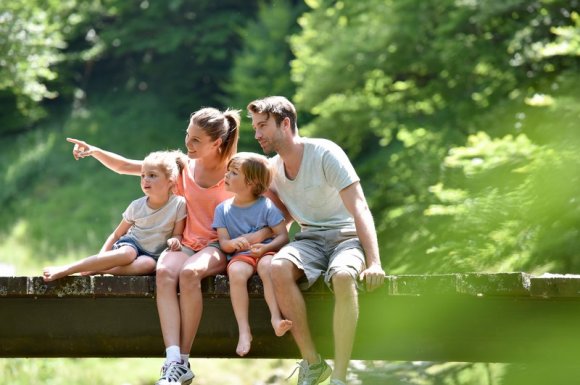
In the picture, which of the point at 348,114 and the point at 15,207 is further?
the point at 15,207

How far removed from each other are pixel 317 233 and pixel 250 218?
371mm

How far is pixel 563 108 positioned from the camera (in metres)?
8.99

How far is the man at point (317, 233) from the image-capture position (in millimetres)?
5203

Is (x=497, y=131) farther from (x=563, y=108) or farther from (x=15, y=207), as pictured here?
(x=15, y=207)

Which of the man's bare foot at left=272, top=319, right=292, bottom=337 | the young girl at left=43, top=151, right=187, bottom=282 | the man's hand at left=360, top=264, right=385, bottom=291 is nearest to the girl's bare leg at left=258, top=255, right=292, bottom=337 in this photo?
the man's bare foot at left=272, top=319, right=292, bottom=337

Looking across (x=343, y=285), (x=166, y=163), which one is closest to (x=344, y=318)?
(x=343, y=285)

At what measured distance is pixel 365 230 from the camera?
18.1 ft

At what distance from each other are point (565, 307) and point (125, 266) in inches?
92.7

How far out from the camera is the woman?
537cm

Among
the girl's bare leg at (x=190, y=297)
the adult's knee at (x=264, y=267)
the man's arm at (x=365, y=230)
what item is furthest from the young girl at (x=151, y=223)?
the man's arm at (x=365, y=230)

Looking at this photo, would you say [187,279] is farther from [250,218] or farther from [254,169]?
[254,169]

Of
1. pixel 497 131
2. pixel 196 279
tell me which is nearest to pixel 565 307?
pixel 196 279

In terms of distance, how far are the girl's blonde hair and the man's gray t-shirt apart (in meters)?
0.32

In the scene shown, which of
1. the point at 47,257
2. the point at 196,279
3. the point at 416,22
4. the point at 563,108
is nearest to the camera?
the point at 196,279
